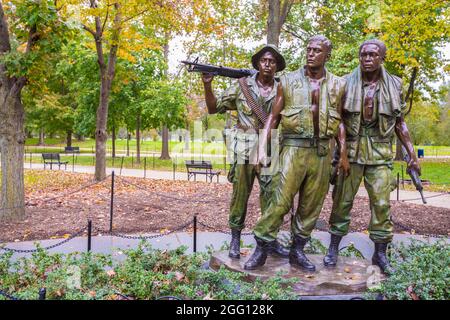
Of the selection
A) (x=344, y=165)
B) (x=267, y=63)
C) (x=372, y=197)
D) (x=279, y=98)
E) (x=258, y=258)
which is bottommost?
(x=258, y=258)

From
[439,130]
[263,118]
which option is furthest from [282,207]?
[439,130]

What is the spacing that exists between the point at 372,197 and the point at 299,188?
78 centimetres

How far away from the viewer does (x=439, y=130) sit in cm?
5466

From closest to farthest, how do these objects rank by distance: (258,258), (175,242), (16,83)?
(258,258), (175,242), (16,83)

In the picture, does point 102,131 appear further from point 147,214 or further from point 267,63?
point 267,63


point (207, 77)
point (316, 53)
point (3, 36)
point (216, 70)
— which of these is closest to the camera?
point (316, 53)

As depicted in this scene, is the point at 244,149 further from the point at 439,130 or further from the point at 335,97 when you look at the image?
the point at 439,130

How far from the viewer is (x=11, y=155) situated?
8875 millimetres

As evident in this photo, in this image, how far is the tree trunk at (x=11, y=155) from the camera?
877cm

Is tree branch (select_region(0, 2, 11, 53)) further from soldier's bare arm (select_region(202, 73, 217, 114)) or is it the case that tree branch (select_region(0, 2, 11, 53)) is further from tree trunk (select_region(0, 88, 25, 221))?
soldier's bare arm (select_region(202, 73, 217, 114))

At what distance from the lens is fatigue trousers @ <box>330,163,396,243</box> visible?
15.1 feet

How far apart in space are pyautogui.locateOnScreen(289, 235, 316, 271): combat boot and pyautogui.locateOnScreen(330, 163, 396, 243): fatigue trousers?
1.46 ft

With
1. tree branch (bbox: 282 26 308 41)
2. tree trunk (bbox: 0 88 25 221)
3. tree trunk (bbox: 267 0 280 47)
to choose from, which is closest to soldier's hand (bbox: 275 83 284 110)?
tree trunk (bbox: 0 88 25 221)

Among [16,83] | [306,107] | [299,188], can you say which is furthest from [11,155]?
[306,107]
